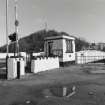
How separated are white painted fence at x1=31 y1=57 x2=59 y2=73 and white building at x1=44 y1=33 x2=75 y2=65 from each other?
58.6 inches

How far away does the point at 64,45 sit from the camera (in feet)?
64.0

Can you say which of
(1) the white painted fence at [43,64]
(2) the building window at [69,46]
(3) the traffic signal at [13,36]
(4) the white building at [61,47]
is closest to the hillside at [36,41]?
(4) the white building at [61,47]

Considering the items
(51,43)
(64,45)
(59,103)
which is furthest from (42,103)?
(51,43)

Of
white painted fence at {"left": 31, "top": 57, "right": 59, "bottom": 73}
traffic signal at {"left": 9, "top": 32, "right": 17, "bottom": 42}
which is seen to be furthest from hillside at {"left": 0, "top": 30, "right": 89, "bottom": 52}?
traffic signal at {"left": 9, "top": 32, "right": 17, "bottom": 42}

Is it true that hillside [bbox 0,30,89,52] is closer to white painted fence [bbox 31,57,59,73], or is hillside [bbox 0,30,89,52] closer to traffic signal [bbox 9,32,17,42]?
white painted fence [bbox 31,57,59,73]

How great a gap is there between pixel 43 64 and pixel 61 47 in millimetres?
5271

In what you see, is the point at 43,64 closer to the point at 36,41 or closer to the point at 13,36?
the point at 13,36

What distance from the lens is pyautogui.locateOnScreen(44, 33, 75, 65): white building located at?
19250 mm

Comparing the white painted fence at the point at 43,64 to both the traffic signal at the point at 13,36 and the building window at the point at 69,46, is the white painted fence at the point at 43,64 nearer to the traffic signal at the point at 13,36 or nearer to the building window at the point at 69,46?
the building window at the point at 69,46

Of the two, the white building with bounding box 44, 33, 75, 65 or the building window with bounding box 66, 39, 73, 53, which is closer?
the white building with bounding box 44, 33, 75, 65

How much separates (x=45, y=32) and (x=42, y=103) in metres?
71.3

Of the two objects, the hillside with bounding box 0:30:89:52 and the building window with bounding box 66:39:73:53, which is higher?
the hillside with bounding box 0:30:89:52

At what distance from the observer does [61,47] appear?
1927 cm

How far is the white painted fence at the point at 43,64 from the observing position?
43.8 feet
